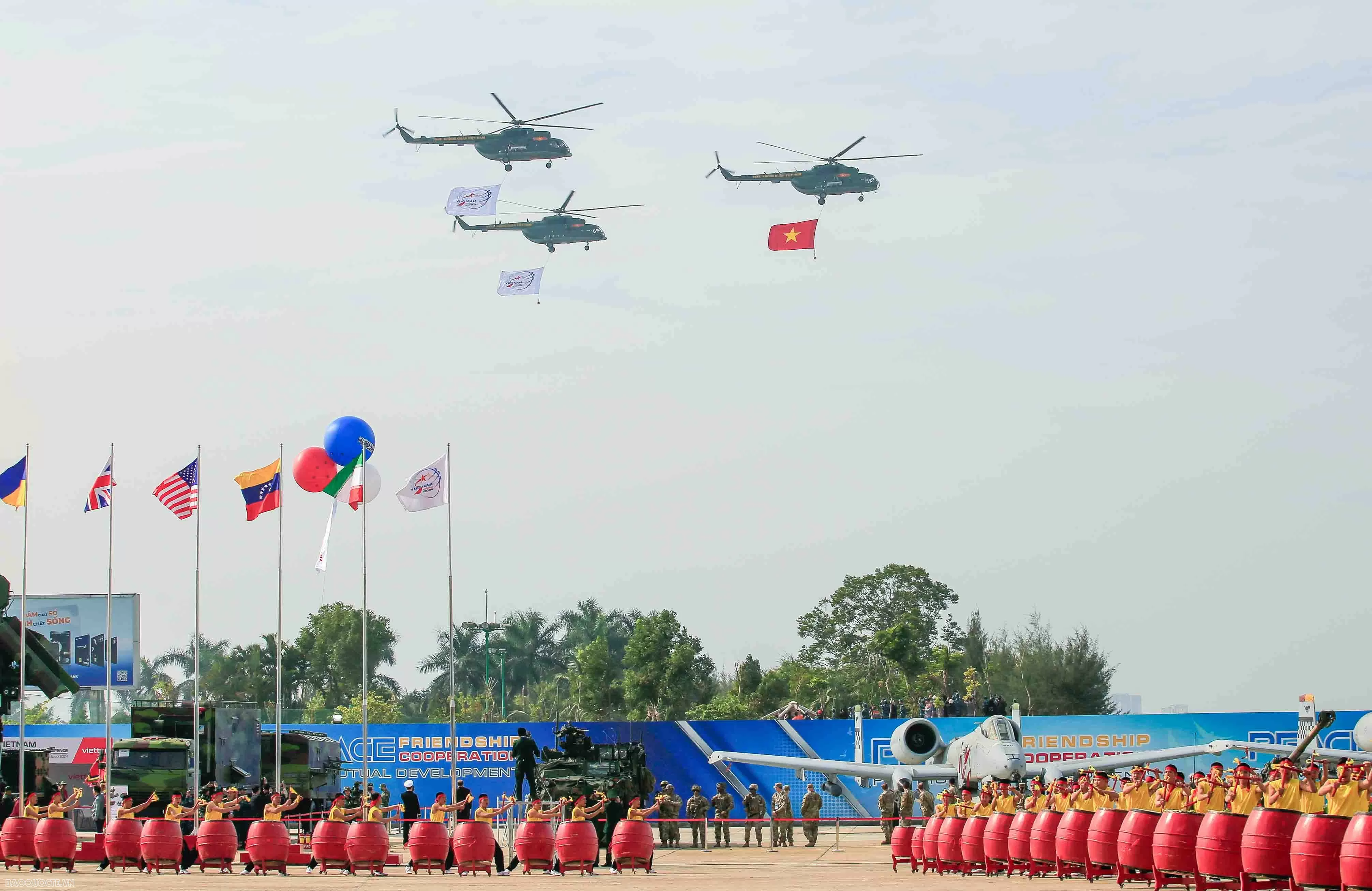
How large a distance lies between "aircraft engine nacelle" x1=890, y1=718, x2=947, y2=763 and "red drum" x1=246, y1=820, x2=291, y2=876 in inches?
611

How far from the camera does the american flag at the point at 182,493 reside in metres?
33.9

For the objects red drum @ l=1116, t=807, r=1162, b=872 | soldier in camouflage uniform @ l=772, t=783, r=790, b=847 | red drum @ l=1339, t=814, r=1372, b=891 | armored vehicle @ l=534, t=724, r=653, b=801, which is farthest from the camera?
soldier in camouflage uniform @ l=772, t=783, r=790, b=847

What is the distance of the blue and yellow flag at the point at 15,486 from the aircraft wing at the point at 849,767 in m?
16.0

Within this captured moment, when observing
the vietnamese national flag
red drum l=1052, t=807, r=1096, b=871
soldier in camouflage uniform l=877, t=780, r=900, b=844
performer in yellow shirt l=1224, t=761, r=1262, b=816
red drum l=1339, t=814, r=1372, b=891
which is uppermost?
the vietnamese national flag

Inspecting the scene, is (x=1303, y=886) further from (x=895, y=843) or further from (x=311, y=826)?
(x=311, y=826)

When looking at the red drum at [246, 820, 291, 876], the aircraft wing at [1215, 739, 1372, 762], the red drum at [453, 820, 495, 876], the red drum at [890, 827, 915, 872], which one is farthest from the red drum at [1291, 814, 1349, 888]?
the aircraft wing at [1215, 739, 1372, 762]

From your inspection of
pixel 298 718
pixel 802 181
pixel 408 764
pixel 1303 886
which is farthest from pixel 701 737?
pixel 298 718

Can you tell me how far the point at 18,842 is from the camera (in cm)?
2744

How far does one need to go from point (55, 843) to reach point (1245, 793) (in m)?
18.5

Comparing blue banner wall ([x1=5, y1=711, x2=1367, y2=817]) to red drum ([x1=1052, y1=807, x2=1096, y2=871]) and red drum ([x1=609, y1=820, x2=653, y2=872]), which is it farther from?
red drum ([x1=1052, y1=807, x2=1096, y2=871])

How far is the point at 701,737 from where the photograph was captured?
43031 millimetres

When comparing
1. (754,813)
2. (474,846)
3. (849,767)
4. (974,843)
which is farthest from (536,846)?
(849,767)

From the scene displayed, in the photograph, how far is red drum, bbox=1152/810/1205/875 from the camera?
1828 centimetres

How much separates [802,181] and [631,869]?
46695 millimetres
